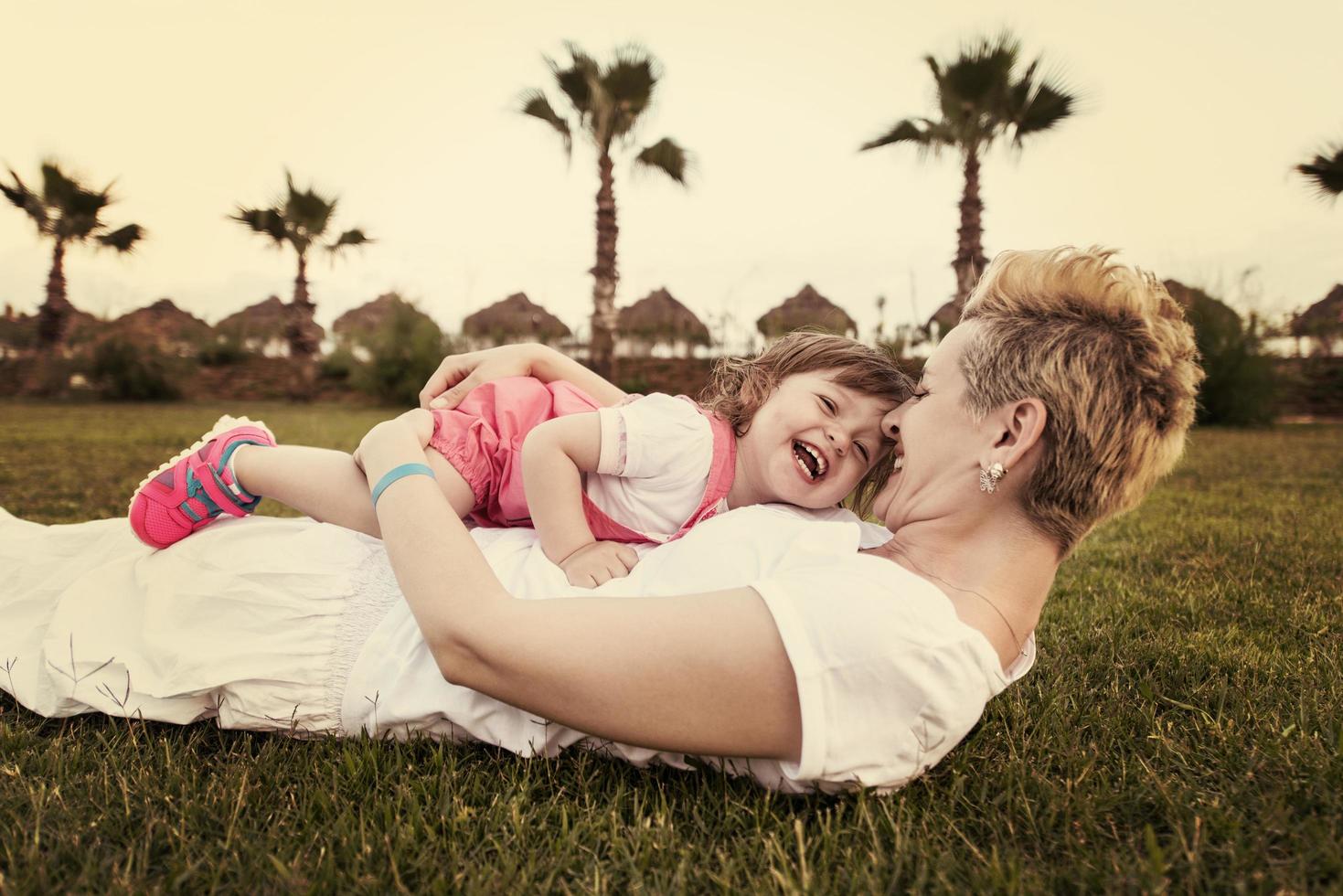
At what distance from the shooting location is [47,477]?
21.1 ft

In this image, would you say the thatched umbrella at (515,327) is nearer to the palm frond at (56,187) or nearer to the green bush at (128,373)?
the green bush at (128,373)

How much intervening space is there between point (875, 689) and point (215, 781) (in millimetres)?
1223

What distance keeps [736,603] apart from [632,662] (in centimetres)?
19

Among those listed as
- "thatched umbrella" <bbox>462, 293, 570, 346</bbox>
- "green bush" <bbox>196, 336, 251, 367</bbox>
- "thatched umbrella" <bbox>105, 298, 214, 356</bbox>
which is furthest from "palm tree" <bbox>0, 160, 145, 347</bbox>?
"thatched umbrella" <bbox>462, 293, 570, 346</bbox>

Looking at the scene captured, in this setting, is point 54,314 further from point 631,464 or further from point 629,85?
point 631,464

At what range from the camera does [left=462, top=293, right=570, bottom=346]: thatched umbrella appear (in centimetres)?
2092

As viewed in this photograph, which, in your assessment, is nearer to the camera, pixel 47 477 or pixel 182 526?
pixel 182 526

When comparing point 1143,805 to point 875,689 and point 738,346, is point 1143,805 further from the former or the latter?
point 738,346

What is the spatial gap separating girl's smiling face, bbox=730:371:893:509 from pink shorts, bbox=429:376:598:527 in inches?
21.6

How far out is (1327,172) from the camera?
13.3 meters

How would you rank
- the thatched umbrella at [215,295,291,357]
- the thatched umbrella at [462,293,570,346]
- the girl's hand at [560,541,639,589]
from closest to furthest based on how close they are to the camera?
the girl's hand at [560,541,639,589] → the thatched umbrella at [462,293,570,346] → the thatched umbrella at [215,295,291,357]

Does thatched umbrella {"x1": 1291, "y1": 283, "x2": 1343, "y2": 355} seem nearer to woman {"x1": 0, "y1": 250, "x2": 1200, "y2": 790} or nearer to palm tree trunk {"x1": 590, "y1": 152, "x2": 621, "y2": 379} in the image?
palm tree trunk {"x1": 590, "y1": 152, "x2": 621, "y2": 379}

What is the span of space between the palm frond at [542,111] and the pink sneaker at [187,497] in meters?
15.0

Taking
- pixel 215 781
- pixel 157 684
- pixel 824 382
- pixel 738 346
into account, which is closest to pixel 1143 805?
pixel 824 382
